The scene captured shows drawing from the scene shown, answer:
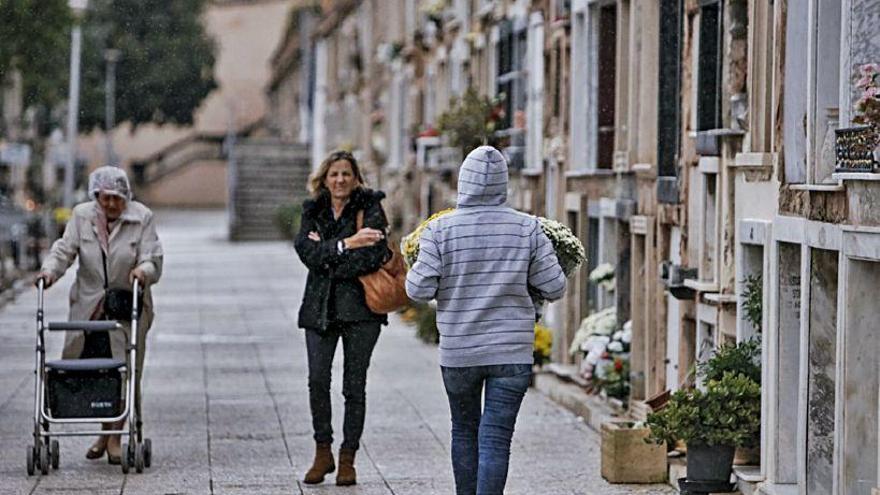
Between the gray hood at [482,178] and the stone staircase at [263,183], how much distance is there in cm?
4517

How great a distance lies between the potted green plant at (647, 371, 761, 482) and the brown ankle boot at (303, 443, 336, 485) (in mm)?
1878

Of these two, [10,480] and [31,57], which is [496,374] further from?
[31,57]

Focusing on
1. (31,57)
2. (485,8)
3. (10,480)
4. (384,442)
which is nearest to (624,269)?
(384,442)

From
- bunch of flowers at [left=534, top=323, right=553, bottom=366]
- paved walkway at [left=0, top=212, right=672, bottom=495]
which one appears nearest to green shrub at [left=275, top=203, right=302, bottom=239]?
paved walkway at [left=0, top=212, right=672, bottom=495]

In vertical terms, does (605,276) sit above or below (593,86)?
below

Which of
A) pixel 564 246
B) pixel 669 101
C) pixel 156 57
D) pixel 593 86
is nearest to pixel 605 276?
pixel 593 86

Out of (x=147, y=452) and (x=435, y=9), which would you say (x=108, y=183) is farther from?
(x=435, y=9)

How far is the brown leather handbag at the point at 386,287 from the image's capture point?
11.7 metres

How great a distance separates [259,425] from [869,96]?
6725 millimetres

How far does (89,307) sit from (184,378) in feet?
20.2

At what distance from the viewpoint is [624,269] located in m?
16.3

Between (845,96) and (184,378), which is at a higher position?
(845,96)

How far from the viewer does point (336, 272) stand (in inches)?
461

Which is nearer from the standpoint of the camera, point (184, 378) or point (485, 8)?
point (184, 378)
